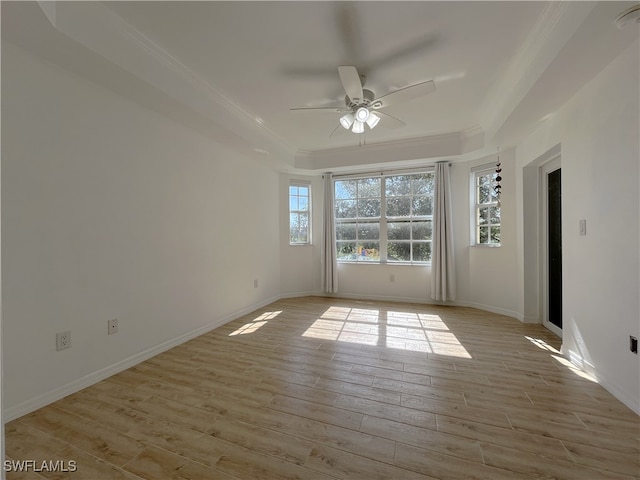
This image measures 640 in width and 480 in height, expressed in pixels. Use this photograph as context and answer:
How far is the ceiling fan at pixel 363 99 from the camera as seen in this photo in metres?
2.31

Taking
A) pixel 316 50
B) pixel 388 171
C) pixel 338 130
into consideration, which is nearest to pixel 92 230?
pixel 316 50

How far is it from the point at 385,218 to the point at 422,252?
0.86 meters

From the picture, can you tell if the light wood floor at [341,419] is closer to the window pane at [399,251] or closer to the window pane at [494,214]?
the window pane at [494,214]

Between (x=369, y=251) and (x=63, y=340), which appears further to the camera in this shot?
(x=369, y=251)

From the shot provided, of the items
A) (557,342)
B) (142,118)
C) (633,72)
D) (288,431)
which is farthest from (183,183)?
(557,342)

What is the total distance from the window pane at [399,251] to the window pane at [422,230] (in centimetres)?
20

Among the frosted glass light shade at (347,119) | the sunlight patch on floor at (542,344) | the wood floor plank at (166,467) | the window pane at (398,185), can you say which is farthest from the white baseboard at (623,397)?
the window pane at (398,185)

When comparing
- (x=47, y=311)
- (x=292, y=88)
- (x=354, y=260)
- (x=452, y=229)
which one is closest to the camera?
(x=47, y=311)

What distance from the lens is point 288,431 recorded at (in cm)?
177

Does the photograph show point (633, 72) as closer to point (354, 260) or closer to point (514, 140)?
point (514, 140)

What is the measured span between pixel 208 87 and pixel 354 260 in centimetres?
363

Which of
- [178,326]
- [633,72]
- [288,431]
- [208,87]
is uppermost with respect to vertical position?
[208,87]

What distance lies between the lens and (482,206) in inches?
174

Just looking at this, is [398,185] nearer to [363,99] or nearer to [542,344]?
[363,99]
